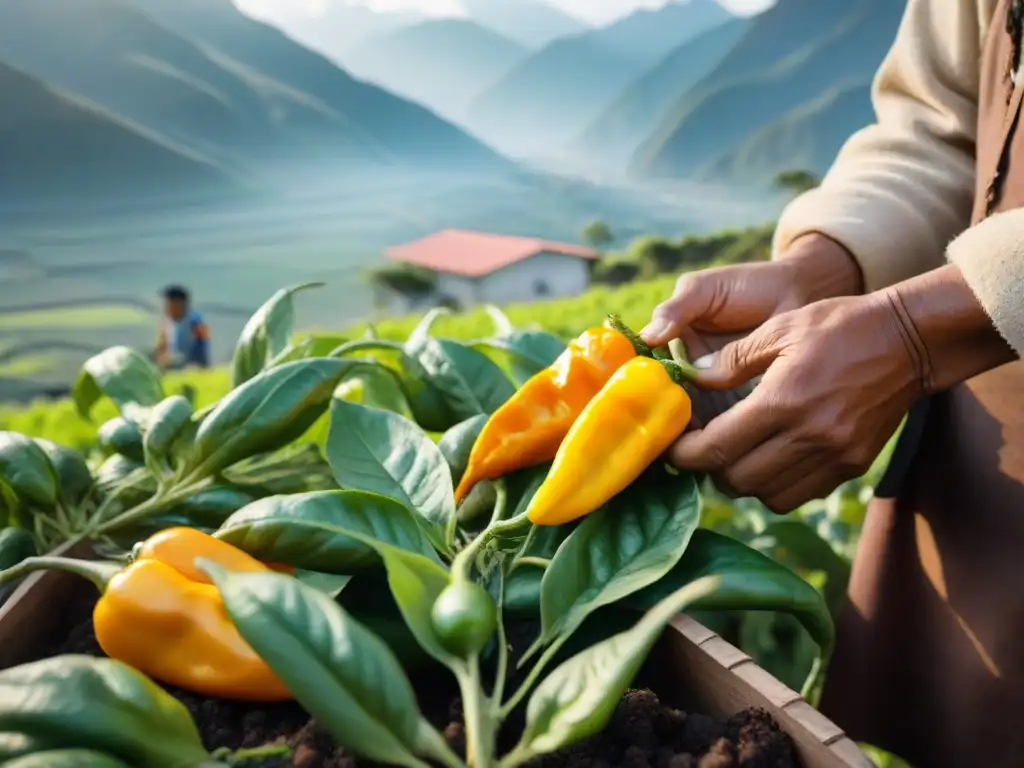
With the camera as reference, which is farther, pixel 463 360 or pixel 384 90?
pixel 384 90

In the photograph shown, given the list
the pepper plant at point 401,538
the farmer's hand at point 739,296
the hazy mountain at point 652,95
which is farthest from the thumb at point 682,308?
the hazy mountain at point 652,95

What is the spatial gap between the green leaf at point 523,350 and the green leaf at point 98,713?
16.7 inches

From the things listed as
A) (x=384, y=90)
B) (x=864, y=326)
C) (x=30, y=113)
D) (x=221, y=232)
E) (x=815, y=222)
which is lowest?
(x=864, y=326)

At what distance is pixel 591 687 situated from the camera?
410 mm

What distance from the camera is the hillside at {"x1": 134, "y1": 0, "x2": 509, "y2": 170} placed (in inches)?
93.0

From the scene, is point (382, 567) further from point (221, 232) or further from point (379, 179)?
point (379, 179)

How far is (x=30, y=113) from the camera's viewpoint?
191 centimetres

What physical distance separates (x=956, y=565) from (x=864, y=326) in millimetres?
307

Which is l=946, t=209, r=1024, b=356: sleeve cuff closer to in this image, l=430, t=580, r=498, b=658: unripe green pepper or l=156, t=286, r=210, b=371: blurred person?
l=430, t=580, r=498, b=658: unripe green pepper

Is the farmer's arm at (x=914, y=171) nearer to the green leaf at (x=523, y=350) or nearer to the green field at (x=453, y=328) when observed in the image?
the green leaf at (x=523, y=350)

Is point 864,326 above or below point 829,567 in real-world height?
above

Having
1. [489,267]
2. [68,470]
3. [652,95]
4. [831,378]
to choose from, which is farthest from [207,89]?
[831,378]

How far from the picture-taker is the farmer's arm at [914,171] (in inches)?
34.7

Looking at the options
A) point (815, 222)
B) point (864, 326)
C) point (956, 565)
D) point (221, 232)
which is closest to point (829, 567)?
point (956, 565)
